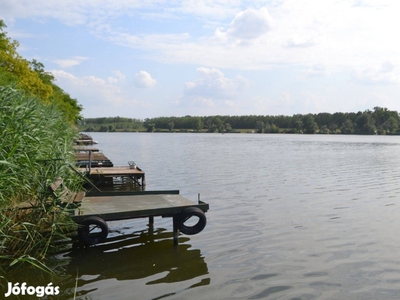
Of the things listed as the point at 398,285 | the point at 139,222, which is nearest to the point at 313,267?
the point at 398,285

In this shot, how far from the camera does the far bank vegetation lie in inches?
5650

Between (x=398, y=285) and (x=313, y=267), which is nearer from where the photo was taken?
(x=398, y=285)

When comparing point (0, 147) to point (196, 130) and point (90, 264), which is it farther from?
point (196, 130)

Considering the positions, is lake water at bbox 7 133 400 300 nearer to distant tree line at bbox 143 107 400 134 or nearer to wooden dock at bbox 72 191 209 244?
wooden dock at bbox 72 191 209 244

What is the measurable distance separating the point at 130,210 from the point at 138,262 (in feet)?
3.45

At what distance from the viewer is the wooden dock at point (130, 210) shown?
325 inches

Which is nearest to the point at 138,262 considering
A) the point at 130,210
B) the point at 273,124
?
the point at 130,210

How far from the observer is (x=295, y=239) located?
9875mm

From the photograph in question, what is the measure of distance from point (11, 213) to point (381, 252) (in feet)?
23.4

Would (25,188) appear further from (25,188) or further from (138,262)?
(138,262)

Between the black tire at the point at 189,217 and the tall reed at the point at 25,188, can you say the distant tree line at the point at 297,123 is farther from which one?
the tall reed at the point at 25,188

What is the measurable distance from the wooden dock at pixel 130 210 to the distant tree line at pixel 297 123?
14132cm
